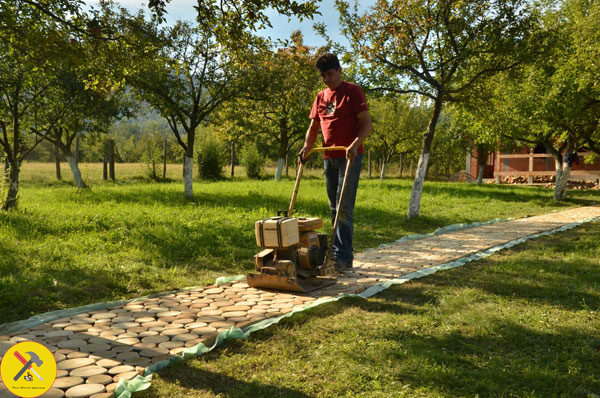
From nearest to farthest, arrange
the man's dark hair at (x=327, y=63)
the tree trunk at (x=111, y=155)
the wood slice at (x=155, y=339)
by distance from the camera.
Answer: the wood slice at (x=155, y=339) < the man's dark hair at (x=327, y=63) < the tree trunk at (x=111, y=155)

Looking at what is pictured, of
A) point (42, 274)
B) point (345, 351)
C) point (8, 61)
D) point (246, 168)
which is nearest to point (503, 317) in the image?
point (345, 351)

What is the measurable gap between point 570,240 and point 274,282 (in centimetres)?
557

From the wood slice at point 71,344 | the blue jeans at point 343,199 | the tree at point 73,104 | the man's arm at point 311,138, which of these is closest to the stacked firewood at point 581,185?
the tree at point 73,104

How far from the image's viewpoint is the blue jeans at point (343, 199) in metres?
5.25

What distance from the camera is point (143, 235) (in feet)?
23.7

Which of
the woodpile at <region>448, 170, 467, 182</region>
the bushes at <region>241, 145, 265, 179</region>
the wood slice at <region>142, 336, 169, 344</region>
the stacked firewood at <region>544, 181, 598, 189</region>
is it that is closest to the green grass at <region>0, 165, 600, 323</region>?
the wood slice at <region>142, 336, 169, 344</region>

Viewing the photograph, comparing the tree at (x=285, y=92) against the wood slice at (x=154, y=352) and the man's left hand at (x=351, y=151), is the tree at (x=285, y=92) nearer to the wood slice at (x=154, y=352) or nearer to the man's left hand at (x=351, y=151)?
the man's left hand at (x=351, y=151)

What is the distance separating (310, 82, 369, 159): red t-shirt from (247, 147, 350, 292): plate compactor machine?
40cm

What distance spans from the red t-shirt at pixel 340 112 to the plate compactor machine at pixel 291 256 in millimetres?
398

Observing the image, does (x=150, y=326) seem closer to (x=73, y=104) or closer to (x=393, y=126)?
(x=73, y=104)

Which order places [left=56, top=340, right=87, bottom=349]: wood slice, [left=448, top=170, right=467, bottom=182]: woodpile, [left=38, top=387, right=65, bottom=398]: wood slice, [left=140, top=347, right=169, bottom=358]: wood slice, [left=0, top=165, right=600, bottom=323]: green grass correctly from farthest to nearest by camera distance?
[left=448, top=170, right=467, bottom=182]: woodpile → [left=0, top=165, right=600, bottom=323]: green grass → [left=56, top=340, right=87, bottom=349]: wood slice → [left=140, top=347, right=169, bottom=358]: wood slice → [left=38, top=387, right=65, bottom=398]: wood slice

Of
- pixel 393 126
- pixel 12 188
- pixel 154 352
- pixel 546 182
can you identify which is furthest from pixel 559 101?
pixel 393 126

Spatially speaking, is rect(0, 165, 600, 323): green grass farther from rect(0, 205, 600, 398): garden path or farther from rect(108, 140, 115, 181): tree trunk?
rect(108, 140, 115, 181): tree trunk

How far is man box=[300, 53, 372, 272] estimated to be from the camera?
16.8 ft
